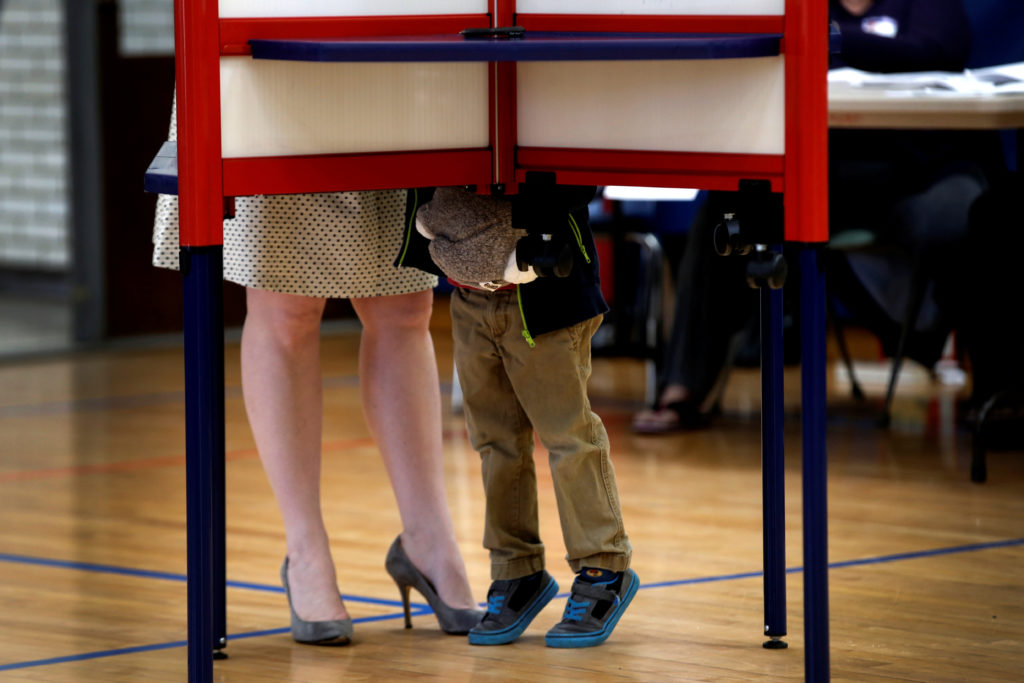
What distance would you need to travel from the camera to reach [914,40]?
3754 mm

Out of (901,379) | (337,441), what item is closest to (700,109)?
(337,441)

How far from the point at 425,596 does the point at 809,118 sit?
3.02 feet

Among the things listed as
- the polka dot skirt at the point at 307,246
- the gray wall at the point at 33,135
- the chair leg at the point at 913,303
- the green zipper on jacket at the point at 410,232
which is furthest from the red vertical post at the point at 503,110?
the gray wall at the point at 33,135

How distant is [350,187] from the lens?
1645 millimetres

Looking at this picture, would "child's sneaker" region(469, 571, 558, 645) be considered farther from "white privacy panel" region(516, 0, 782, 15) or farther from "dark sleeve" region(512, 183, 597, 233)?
"white privacy panel" region(516, 0, 782, 15)

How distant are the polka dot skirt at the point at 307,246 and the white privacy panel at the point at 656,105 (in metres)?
0.37

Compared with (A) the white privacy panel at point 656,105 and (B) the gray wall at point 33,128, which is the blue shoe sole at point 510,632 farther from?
(B) the gray wall at point 33,128

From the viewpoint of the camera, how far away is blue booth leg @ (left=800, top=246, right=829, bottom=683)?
1501mm

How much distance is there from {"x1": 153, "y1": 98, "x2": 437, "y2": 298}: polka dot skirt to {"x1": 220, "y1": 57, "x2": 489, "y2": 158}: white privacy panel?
354 millimetres

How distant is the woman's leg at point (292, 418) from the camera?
2053 mm

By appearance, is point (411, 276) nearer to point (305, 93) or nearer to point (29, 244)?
point (305, 93)

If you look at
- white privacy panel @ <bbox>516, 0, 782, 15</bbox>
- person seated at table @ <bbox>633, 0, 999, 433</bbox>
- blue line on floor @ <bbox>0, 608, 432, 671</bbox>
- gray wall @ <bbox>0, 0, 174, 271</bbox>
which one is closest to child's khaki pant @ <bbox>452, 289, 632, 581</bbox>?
blue line on floor @ <bbox>0, 608, 432, 671</bbox>

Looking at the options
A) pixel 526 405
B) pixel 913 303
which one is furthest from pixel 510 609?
pixel 913 303

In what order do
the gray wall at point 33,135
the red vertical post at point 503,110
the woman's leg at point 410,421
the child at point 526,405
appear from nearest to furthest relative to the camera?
the red vertical post at point 503,110
the child at point 526,405
the woman's leg at point 410,421
the gray wall at point 33,135
